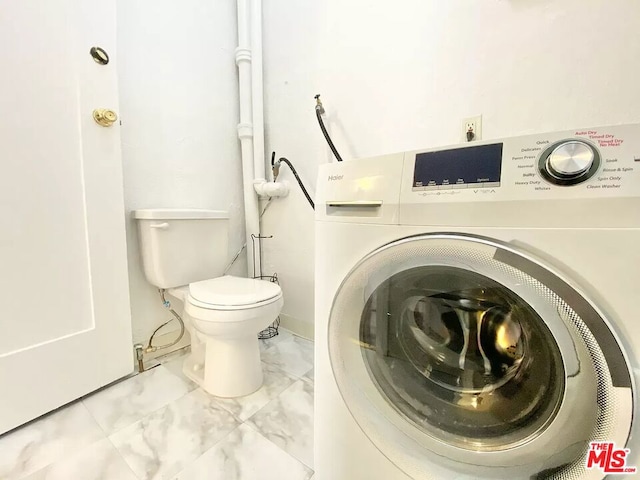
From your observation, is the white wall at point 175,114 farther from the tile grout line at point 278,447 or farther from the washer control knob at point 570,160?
the washer control knob at point 570,160

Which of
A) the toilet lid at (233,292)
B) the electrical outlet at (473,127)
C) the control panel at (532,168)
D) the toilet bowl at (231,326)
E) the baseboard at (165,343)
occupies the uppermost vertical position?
the electrical outlet at (473,127)

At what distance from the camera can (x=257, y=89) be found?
1.48 metres

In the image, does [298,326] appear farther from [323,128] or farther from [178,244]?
[323,128]

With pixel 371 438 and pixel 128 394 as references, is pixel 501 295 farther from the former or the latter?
pixel 128 394

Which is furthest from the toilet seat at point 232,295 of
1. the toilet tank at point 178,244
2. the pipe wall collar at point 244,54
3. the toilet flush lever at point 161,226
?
the pipe wall collar at point 244,54

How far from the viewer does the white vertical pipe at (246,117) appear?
1467mm

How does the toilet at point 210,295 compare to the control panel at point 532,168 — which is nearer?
the control panel at point 532,168

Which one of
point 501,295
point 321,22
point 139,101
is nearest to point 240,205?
point 139,101

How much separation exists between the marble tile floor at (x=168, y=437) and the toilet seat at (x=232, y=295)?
364 mm

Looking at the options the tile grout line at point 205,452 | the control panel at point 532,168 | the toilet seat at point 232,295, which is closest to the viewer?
the control panel at point 532,168

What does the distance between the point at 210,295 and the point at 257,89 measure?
3.73 ft

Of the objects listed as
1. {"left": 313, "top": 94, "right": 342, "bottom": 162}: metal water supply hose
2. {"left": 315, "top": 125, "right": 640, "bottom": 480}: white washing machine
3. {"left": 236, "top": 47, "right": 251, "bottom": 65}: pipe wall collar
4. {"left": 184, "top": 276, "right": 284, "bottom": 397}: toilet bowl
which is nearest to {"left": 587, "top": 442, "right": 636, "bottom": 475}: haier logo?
{"left": 315, "top": 125, "right": 640, "bottom": 480}: white washing machine

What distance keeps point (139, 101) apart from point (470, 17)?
1.33 m

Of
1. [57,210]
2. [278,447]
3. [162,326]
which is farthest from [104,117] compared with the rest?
[278,447]
